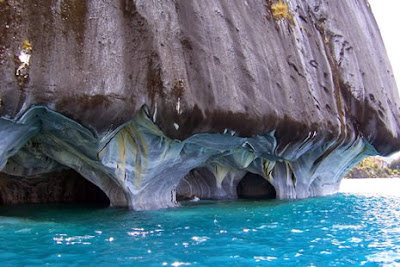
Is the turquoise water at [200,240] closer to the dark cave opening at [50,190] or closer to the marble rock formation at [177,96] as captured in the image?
the marble rock formation at [177,96]

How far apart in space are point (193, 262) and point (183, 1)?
928cm

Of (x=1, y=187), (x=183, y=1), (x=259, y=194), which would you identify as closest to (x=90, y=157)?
(x=183, y=1)

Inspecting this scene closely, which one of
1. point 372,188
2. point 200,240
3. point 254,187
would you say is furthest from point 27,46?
point 372,188

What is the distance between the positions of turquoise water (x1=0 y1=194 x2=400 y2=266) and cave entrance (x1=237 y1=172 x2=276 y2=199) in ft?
35.7

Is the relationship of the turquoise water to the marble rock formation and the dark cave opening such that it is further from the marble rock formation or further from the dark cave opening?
the dark cave opening

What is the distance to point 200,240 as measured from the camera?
28.6 ft

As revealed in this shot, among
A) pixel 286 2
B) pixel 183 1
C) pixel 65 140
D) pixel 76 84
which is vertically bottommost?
pixel 65 140

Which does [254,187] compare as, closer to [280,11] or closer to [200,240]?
[280,11]

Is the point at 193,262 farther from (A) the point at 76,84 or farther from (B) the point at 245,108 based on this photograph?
(B) the point at 245,108

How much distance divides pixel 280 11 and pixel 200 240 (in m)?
12.4

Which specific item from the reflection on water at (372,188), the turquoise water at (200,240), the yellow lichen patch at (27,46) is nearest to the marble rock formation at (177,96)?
the yellow lichen patch at (27,46)

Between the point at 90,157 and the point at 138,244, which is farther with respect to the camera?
the point at 90,157

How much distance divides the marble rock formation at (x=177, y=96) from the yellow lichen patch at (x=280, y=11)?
6 cm

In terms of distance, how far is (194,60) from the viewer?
1278cm
